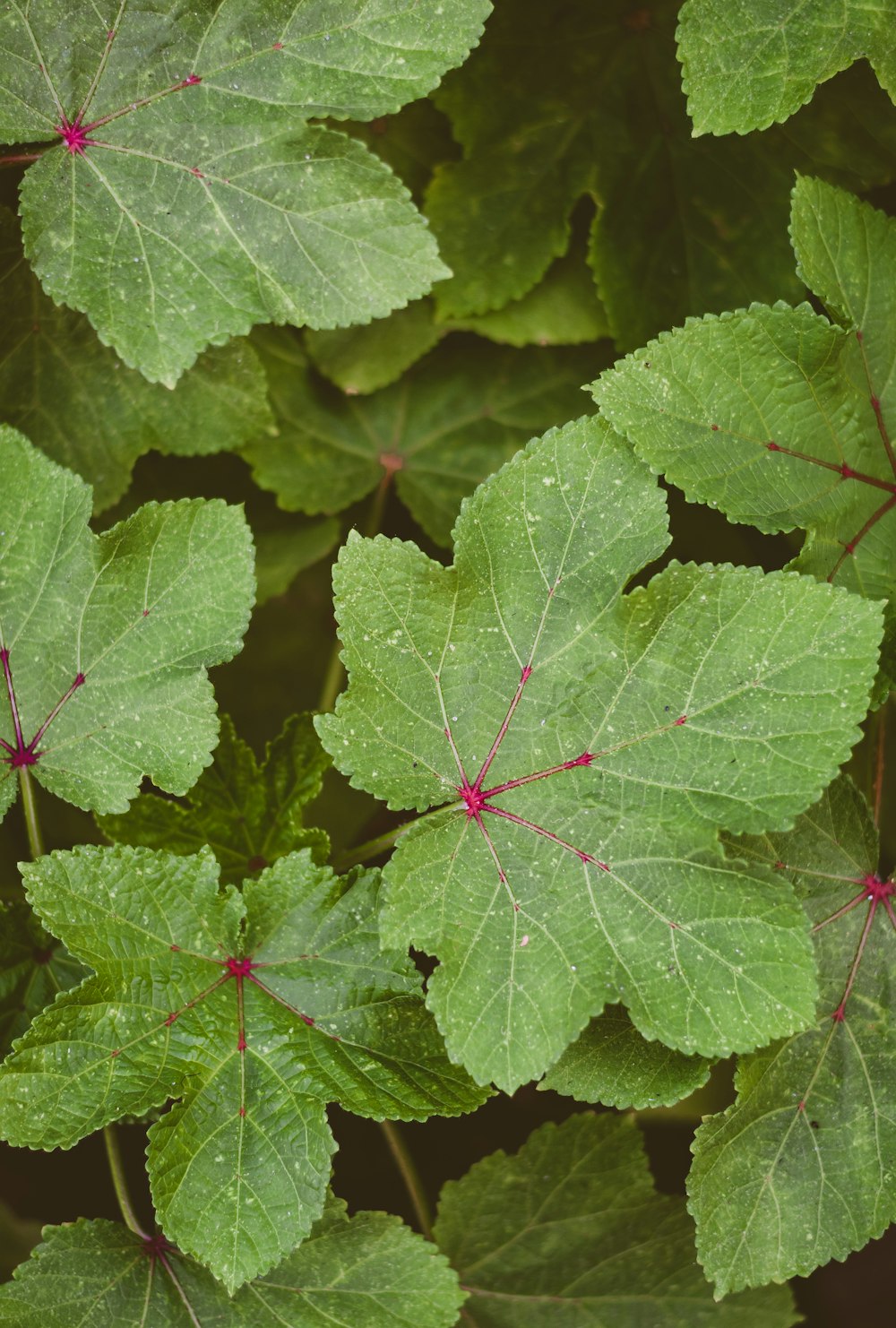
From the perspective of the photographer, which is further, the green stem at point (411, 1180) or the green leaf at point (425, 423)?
the green leaf at point (425, 423)

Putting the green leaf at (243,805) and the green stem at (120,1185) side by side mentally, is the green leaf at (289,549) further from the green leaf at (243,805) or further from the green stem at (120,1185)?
the green stem at (120,1185)

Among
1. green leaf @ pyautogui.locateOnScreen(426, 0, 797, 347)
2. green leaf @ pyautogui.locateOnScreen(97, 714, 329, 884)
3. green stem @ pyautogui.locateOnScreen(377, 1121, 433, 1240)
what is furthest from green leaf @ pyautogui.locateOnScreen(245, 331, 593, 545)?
green stem @ pyautogui.locateOnScreen(377, 1121, 433, 1240)

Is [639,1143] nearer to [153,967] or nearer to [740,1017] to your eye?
[740,1017]

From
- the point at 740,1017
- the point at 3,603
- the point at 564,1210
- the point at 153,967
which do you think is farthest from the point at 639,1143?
the point at 3,603

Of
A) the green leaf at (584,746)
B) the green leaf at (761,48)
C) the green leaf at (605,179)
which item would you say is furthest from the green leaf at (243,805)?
the green leaf at (761,48)

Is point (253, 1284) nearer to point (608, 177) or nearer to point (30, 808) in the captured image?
point (30, 808)
